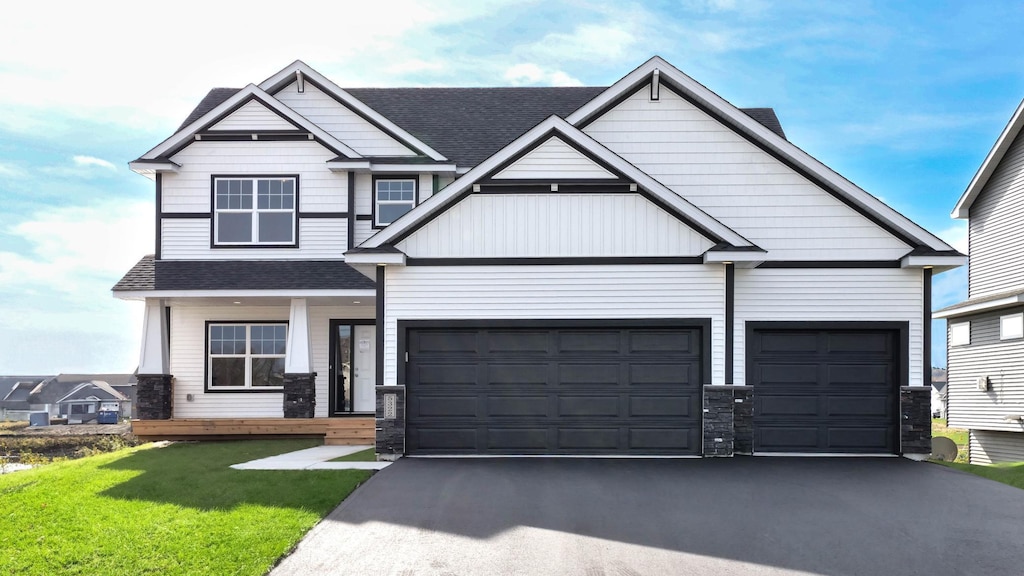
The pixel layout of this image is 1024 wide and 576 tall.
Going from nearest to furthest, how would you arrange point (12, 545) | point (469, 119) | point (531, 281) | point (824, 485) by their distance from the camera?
1. point (12, 545)
2. point (824, 485)
3. point (531, 281)
4. point (469, 119)

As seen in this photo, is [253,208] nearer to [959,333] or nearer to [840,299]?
[840,299]

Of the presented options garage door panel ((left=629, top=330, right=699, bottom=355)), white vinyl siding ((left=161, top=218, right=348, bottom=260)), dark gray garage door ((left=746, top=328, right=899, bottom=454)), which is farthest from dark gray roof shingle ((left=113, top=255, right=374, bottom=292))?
dark gray garage door ((left=746, top=328, right=899, bottom=454))

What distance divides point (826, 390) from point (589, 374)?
14.3ft

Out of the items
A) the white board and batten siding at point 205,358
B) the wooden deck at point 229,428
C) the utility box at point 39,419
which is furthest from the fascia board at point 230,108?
the utility box at point 39,419

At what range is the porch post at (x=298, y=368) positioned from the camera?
17.7 m

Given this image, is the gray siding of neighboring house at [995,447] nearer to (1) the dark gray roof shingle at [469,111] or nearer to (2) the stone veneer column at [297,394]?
(1) the dark gray roof shingle at [469,111]

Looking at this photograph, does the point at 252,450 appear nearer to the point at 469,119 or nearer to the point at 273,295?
the point at 273,295

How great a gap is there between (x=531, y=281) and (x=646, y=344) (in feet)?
7.48

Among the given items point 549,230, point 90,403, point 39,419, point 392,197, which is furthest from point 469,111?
point 90,403

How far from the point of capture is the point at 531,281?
13.6 meters

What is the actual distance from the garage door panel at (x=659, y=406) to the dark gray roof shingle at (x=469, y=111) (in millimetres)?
8281

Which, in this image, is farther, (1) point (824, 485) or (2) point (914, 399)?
(2) point (914, 399)

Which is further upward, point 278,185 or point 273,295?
point 278,185

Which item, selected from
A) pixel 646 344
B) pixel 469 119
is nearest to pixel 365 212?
pixel 469 119
